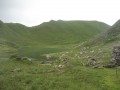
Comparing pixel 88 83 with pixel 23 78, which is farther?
pixel 23 78

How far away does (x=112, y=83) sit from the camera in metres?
40.4

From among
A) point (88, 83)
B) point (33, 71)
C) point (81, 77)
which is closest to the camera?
point (88, 83)

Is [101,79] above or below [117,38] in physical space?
below

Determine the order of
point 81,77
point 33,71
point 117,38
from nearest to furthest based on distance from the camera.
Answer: point 81,77, point 33,71, point 117,38

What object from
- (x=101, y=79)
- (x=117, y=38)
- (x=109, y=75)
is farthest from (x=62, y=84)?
(x=117, y=38)

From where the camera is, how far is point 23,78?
147 feet

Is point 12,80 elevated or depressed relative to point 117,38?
depressed

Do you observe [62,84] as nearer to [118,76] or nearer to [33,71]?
[118,76]

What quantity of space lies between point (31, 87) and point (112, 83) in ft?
39.3

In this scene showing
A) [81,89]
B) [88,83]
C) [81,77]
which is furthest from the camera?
[81,77]

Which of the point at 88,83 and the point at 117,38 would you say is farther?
the point at 117,38

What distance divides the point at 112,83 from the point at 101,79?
217cm

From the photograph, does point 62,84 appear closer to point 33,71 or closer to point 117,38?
point 33,71

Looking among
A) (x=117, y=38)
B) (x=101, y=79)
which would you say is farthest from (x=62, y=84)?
(x=117, y=38)
